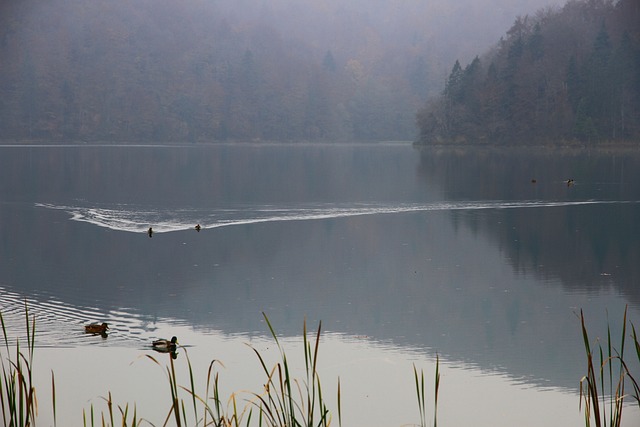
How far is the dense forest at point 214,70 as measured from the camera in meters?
107

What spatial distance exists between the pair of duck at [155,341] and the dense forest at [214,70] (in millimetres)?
92434

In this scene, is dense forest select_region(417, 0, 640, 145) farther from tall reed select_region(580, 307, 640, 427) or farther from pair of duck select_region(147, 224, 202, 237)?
tall reed select_region(580, 307, 640, 427)

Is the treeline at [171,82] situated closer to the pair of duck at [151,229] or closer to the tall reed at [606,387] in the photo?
the pair of duck at [151,229]

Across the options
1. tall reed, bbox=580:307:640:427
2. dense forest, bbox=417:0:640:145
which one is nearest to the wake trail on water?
tall reed, bbox=580:307:640:427

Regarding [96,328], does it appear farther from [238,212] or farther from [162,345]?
[238,212]

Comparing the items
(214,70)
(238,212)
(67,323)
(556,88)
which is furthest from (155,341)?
(214,70)

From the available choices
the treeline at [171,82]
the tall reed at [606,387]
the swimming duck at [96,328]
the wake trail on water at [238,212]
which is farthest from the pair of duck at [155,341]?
the treeline at [171,82]

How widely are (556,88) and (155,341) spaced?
60075 millimetres

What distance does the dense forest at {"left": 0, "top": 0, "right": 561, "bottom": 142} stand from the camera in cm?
10681

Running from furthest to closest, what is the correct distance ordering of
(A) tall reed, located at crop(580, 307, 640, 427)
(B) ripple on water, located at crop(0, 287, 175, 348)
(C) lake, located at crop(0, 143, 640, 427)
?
(B) ripple on water, located at crop(0, 287, 175, 348)
(C) lake, located at crop(0, 143, 640, 427)
(A) tall reed, located at crop(580, 307, 640, 427)

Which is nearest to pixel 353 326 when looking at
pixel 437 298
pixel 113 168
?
pixel 437 298

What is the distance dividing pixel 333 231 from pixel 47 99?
93065mm

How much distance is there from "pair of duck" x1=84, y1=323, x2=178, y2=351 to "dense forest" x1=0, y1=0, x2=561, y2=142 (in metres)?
92.4

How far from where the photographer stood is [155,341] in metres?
8.62
